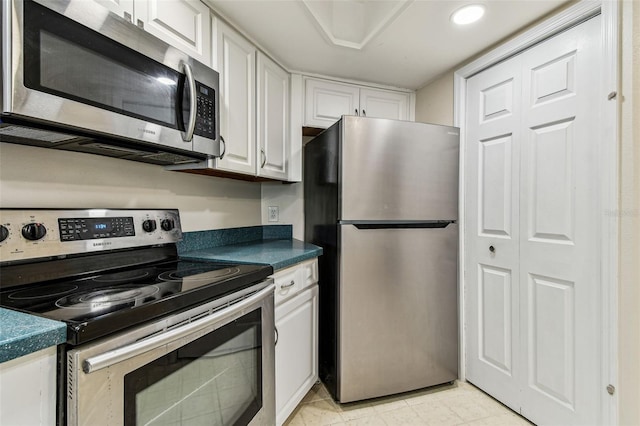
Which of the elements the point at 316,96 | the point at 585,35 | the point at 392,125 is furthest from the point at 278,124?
the point at 585,35

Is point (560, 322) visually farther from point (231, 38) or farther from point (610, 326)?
point (231, 38)

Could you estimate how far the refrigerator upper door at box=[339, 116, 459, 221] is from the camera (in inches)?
66.9

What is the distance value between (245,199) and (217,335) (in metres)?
1.26

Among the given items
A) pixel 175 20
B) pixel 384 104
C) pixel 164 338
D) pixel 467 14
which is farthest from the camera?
pixel 384 104

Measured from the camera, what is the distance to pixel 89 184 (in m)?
1.24

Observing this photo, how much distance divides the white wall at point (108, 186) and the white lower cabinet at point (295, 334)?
0.65 metres

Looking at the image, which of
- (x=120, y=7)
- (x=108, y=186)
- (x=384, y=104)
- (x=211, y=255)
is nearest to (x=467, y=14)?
(x=384, y=104)

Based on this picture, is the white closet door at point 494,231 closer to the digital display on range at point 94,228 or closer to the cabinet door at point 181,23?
the cabinet door at point 181,23

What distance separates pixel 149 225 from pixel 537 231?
75.4 inches

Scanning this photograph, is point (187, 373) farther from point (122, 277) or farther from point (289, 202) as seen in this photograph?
point (289, 202)

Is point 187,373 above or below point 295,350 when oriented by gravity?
above

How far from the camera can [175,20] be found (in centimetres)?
125

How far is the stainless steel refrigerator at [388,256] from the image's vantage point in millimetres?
1711

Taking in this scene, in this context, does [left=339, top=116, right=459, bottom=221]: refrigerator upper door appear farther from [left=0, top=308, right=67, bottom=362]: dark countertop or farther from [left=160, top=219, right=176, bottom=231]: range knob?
[left=0, top=308, right=67, bottom=362]: dark countertop
